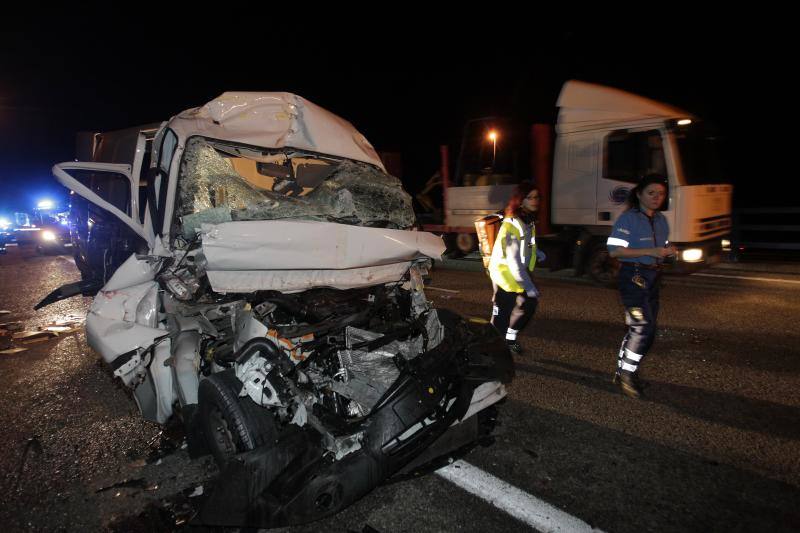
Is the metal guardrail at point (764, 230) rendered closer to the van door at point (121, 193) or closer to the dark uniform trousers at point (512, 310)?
the dark uniform trousers at point (512, 310)

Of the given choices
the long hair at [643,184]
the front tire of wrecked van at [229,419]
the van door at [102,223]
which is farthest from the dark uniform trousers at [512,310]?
the van door at [102,223]

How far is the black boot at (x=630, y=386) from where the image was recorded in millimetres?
3930

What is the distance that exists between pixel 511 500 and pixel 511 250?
2.39 metres

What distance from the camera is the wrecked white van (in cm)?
240

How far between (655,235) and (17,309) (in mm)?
9358

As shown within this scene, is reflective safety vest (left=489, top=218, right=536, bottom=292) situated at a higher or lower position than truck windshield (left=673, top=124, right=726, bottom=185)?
lower

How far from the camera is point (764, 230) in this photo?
11273 mm

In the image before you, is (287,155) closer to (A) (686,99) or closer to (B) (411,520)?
(B) (411,520)

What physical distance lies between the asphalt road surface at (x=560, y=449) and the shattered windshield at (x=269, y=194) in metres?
1.67

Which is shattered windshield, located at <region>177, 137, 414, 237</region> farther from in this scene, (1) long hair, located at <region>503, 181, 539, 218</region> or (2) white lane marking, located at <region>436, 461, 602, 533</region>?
(2) white lane marking, located at <region>436, 461, 602, 533</region>

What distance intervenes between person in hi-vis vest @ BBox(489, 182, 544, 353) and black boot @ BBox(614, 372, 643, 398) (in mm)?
1020

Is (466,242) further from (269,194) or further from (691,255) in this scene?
(269,194)

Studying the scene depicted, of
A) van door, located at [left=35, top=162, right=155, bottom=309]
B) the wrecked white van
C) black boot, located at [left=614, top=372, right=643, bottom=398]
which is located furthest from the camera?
black boot, located at [left=614, top=372, right=643, bottom=398]

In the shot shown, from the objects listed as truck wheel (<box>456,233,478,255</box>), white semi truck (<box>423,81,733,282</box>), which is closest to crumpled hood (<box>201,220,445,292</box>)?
white semi truck (<box>423,81,733,282</box>)
